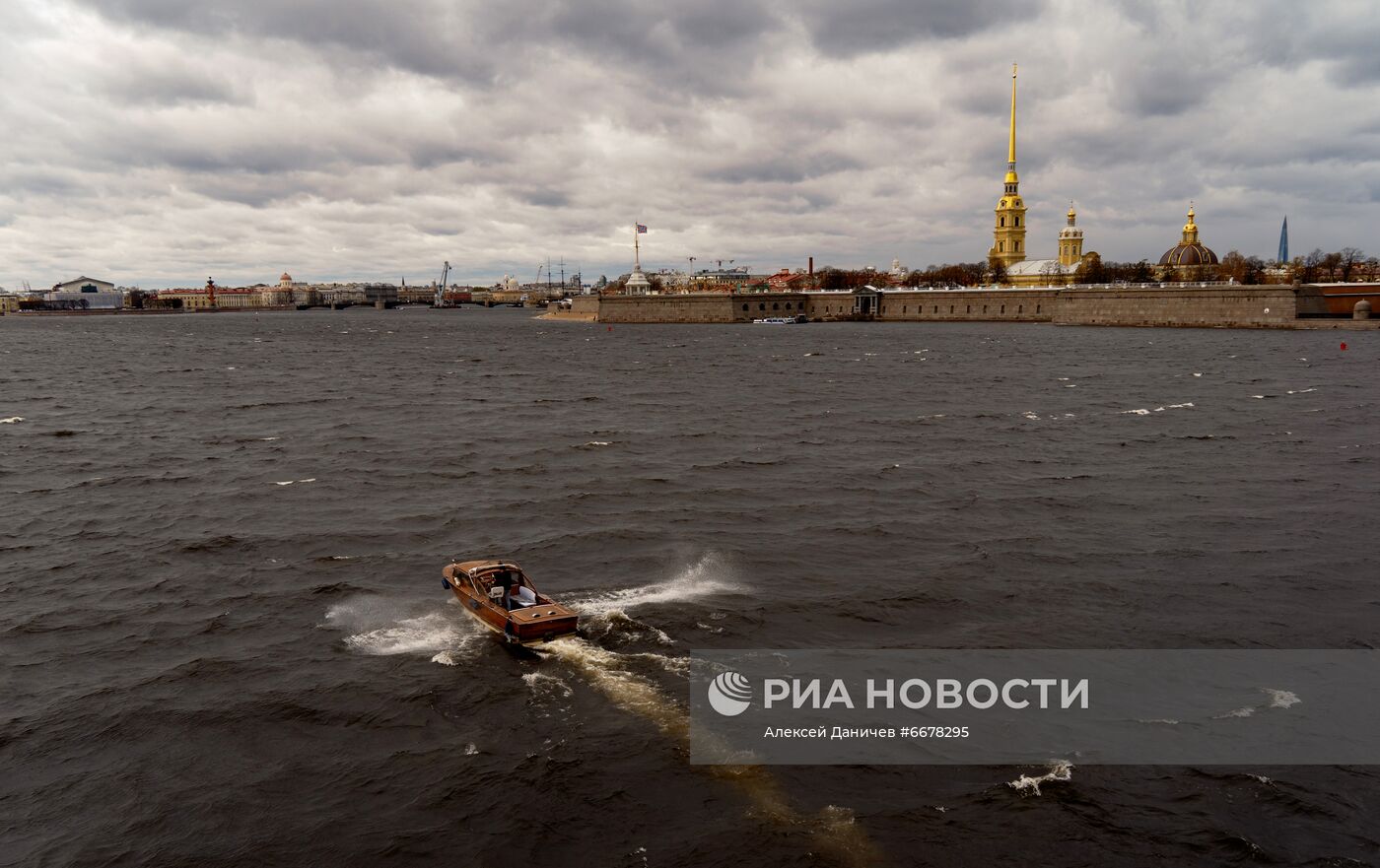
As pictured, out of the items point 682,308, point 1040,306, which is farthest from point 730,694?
point 682,308

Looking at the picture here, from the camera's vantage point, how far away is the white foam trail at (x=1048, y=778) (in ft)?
48.7

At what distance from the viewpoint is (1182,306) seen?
13688 cm

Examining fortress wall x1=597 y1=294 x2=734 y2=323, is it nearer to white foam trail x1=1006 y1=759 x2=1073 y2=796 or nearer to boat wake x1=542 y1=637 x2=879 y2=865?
boat wake x1=542 y1=637 x2=879 y2=865

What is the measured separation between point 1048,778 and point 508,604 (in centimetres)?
1187

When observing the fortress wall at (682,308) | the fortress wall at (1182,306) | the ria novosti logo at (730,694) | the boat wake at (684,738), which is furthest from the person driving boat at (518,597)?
the fortress wall at (682,308)

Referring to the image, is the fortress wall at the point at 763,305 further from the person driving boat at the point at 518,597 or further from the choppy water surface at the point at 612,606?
the person driving boat at the point at 518,597

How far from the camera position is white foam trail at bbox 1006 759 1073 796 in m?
14.8

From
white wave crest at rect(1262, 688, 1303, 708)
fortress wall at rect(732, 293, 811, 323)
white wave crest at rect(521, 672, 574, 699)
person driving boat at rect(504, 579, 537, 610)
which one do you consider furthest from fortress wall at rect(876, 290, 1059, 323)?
white wave crest at rect(521, 672, 574, 699)

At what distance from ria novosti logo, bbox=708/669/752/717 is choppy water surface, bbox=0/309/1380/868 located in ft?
2.39

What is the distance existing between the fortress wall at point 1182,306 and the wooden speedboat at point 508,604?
A: 449 feet

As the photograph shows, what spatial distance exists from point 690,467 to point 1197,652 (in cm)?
2248

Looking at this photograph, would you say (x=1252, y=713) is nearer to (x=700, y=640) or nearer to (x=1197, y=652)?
(x=1197, y=652)

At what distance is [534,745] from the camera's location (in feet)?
53.0

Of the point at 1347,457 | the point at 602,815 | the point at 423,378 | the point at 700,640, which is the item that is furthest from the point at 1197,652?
the point at 423,378
